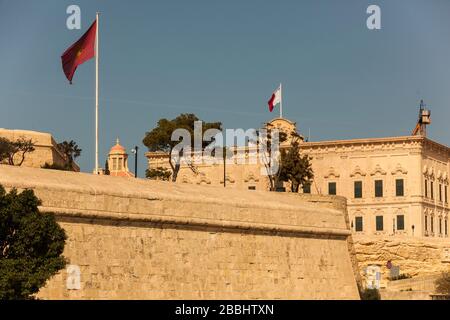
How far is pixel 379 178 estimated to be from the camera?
87.6m

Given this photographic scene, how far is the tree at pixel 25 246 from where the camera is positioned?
35969mm

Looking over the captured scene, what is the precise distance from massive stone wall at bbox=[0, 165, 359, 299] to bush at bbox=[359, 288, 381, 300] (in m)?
1.47

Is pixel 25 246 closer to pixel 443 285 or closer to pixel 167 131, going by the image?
pixel 443 285

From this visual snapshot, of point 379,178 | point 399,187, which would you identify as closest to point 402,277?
point 399,187

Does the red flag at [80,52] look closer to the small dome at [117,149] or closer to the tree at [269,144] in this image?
the tree at [269,144]

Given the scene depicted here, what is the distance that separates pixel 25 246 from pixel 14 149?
35230mm

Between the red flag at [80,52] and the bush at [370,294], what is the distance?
49.4 ft

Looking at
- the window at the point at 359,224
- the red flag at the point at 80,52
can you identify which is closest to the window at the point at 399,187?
the window at the point at 359,224

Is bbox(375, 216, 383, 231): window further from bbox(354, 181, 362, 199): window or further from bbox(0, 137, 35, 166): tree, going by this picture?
bbox(0, 137, 35, 166): tree

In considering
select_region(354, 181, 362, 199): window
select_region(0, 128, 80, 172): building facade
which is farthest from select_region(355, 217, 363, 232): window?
select_region(0, 128, 80, 172): building facade

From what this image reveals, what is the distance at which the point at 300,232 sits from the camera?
5194 centimetres

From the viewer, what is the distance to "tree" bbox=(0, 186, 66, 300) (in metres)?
36.0
